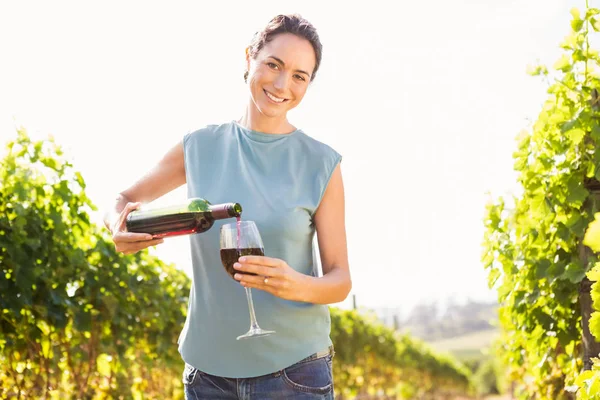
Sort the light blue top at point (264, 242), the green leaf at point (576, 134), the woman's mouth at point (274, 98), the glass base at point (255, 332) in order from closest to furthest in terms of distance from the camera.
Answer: the glass base at point (255, 332) < the light blue top at point (264, 242) < the woman's mouth at point (274, 98) < the green leaf at point (576, 134)

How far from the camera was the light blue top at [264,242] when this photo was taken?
6.93ft

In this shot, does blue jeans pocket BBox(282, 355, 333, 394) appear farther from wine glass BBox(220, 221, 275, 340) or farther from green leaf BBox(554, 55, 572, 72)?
green leaf BBox(554, 55, 572, 72)

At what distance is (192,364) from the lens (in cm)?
218

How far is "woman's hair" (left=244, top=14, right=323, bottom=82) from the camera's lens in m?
2.25

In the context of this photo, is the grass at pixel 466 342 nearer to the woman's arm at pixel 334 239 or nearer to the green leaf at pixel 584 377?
the woman's arm at pixel 334 239

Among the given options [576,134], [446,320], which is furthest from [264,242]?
[446,320]

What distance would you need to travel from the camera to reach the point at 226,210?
6.77 feet

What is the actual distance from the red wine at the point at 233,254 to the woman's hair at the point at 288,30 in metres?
0.67

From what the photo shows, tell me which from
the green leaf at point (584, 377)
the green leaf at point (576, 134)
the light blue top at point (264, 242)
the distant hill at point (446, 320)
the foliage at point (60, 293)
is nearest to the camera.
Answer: the green leaf at point (584, 377)

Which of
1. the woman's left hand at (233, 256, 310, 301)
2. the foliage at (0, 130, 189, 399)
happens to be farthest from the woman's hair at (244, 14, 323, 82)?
the foliage at (0, 130, 189, 399)

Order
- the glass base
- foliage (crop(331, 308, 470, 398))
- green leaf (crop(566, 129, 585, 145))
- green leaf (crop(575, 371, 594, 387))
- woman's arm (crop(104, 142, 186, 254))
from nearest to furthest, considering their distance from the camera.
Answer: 1. green leaf (crop(575, 371, 594, 387))
2. the glass base
3. woman's arm (crop(104, 142, 186, 254))
4. green leaf (crop(566, 129, 585, 145))
5. foliage (crop(331, 308, 470, 398))

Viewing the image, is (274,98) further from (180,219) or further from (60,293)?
(60,293)

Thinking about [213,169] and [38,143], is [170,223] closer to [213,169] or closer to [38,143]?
[213,169]

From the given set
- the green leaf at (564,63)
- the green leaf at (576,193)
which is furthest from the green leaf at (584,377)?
the green leaf at (564,63)
